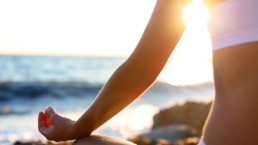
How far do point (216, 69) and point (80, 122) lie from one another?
23.7 inches

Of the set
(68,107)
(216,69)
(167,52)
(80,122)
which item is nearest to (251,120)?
(216,69)

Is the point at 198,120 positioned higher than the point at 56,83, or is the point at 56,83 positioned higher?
the point at 56,83

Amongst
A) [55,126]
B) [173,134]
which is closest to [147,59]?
[55,126]

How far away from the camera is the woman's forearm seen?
6.08 feet

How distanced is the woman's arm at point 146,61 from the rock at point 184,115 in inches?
442

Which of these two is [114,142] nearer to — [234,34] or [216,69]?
[216,69]

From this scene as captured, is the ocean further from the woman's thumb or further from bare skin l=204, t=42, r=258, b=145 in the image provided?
bare skin l=204, t=42, r=258, b=145

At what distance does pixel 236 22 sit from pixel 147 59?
14.4 inches

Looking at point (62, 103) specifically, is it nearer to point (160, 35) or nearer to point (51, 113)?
point (51, 113)

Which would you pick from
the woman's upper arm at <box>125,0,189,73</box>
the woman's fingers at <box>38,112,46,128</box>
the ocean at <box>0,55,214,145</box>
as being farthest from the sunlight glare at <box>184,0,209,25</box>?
the ocean at <box>0,55,214,145</box>

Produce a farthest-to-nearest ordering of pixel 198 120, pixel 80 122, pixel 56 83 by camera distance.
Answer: pixel 56 83 < pixel 198 120 < pixel 80 122

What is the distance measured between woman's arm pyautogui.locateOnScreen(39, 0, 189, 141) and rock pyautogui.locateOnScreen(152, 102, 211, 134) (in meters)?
11.2

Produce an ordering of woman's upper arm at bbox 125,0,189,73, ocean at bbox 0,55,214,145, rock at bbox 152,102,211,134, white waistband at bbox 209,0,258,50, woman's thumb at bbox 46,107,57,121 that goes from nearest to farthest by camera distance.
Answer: white waistband at bbox 209,0,258,50, woman's upper arm at bbox 125,0,189,73, woman's thumb at bbox 46,107,57,121, ocean at bbox 0,55,214,145, rock at bbox 152,102,211,134

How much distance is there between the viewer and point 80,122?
201 centimetres
